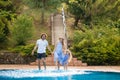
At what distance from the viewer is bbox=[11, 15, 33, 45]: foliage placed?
19797mm

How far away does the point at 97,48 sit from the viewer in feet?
62.6

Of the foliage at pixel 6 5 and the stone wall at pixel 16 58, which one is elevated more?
the foliage at pixel 6 5

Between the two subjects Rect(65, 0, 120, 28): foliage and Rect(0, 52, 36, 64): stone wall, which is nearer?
Rect(0, 52, 36, 64): stone wall

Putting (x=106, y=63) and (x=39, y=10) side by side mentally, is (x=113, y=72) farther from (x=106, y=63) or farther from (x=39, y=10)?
(x=39, y=10)

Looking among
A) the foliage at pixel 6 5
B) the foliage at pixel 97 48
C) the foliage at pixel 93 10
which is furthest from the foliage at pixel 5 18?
the foliage at pixel 93 10

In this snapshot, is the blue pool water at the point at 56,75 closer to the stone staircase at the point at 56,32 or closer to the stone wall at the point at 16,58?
the stone staircase at the point at 56,32

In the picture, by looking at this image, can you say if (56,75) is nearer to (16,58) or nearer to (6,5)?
(16,58)

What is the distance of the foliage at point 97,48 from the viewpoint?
1878cm

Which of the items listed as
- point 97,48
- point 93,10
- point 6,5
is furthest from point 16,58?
point 93,10

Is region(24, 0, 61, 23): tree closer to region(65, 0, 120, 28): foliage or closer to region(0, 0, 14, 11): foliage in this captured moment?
region(65, 0, 120, 28): foliage

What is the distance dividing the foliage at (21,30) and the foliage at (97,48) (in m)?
2.71

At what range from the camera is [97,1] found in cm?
2400

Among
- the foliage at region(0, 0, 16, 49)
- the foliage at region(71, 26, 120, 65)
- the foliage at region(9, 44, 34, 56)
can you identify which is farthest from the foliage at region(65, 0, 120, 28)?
the foliage at region(9, 44, 34, 56)

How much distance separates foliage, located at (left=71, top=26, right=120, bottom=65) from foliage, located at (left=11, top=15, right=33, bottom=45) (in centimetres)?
271
